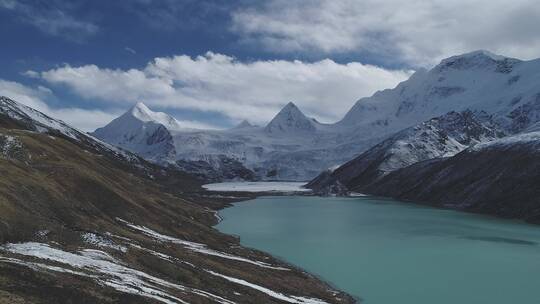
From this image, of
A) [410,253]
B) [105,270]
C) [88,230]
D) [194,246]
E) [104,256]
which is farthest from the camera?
[410,253]

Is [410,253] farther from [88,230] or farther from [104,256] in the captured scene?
[104,256]

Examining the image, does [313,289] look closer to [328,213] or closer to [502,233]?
[502,233]

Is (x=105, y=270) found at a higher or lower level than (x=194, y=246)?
higher

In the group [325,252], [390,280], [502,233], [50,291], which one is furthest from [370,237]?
[50,291]

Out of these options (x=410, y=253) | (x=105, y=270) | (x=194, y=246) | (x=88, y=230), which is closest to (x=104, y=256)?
(x=105, y=270)

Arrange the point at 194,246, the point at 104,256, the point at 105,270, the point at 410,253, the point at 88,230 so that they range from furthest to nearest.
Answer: the point at 410,253 < the point at 194,246 < the point at 88,230 < the point at 104,256 < the point at 105,270

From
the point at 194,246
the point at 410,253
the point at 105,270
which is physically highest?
the point at 105,270
